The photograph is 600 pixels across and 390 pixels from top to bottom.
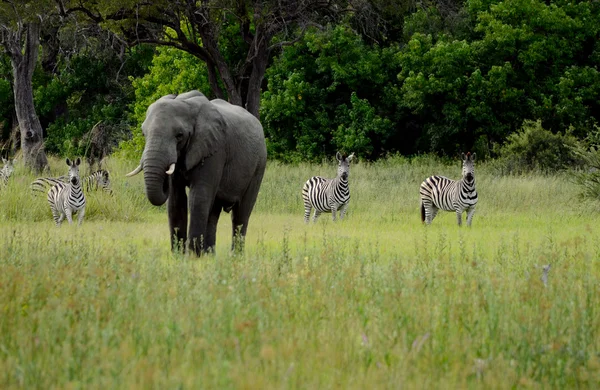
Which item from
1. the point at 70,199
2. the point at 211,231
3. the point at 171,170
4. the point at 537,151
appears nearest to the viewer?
the point at 171,170

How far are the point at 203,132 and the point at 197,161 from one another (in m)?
0.38

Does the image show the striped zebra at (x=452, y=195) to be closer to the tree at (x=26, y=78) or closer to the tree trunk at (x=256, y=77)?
the tree trunk at (x=256, y=77)

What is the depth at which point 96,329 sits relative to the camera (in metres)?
5.16

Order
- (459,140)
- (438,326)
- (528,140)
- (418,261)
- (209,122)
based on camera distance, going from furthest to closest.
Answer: (459,140), (528,140), (209,122), (418,261), (438,326)

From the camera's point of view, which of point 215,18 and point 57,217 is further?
point 215,18

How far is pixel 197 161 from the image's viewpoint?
1045cm

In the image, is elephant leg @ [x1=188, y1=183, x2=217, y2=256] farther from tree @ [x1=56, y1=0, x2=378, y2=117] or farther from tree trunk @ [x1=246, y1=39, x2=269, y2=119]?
tree trunk @ [x1=246, y1=39, x2=269, y2=119]

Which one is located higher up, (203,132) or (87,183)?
(203,132)

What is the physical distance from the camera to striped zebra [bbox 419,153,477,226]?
55.7ft

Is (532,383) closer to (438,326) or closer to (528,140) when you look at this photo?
(438,326)

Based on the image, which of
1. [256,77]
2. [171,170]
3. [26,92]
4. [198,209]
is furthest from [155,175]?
[26,92]

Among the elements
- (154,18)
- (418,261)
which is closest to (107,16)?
(154,18)

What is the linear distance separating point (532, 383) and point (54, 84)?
153 ft

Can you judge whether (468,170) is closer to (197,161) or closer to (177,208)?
(177,208)
